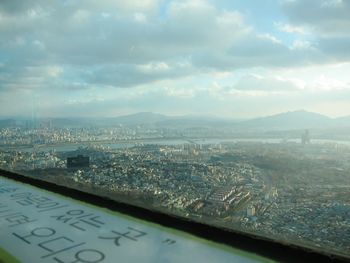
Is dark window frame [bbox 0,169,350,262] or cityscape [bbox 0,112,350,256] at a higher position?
dark window frame [bbox 0,169,350,262]

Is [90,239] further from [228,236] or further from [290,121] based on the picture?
[290,121]

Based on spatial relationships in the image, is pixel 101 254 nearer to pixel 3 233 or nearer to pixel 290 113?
pixel 3 233

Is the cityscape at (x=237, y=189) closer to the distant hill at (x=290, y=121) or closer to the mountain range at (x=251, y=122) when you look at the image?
the mountain range at (x=251, y=122)

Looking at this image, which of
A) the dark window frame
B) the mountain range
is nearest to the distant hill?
the mountain range

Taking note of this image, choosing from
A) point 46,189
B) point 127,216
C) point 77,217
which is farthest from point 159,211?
point 46,189

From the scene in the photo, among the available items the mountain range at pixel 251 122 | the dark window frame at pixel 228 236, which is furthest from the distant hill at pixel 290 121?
the dark window frame at pixel 228 236

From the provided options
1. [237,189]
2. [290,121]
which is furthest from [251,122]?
[237,189]

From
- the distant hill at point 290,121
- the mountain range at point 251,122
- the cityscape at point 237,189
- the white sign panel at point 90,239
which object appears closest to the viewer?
the white sign panel at point 90,239

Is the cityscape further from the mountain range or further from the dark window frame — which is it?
the mountain range

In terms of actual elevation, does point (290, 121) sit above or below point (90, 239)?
above

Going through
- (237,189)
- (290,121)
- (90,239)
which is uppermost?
(290,121)
